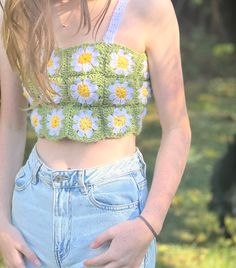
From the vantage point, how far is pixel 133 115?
69.3 inches

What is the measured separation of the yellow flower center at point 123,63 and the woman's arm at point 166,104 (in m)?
0.07

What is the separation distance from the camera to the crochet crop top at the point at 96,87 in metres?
1.70

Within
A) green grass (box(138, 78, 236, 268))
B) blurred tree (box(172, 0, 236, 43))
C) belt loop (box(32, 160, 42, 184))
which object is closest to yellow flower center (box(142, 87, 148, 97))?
belt loop (box(32, 160, 42, 184))

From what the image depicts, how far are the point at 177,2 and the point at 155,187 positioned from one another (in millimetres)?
9555

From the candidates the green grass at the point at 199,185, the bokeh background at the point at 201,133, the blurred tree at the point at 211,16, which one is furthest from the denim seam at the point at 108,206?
the blurred tree at the point at 211,16

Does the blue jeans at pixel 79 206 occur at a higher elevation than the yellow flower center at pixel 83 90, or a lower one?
lower

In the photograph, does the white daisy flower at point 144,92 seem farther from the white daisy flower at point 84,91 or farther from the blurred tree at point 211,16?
the blurred tree at point 211,16

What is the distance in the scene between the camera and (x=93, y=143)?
67.9 inches

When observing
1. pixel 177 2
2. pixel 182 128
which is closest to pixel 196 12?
pixel 177 2

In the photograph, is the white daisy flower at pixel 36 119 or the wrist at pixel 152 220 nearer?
the wrist at pixel 152 220

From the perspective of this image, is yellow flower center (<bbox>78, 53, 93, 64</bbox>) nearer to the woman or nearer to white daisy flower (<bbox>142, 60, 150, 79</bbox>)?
the woman

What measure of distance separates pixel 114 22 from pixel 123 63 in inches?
4.1

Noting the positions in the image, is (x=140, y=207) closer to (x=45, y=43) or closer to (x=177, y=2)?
(x=45, y=43)

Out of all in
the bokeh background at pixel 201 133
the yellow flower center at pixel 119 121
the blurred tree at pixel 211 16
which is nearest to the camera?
the yellow flower center at pixel 119 121
